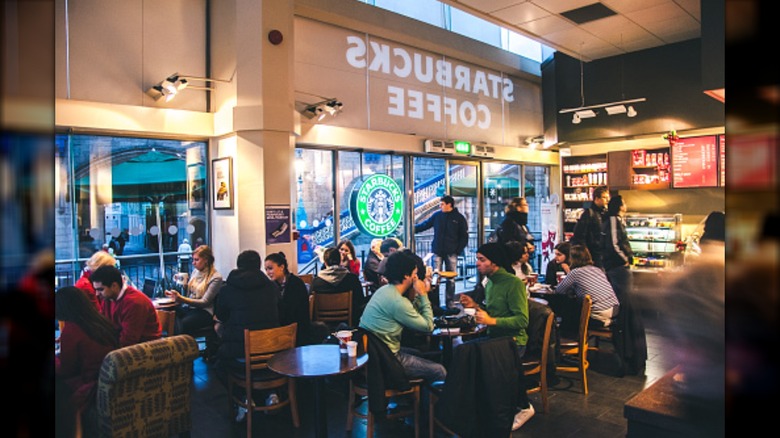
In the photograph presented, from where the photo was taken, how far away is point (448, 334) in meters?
3.82

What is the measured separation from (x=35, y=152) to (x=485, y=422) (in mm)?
2966

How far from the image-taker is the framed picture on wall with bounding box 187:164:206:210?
21.3 feet

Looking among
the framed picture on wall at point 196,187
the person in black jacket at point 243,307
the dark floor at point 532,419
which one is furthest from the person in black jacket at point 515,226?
the framed picture on wall at point 196,187

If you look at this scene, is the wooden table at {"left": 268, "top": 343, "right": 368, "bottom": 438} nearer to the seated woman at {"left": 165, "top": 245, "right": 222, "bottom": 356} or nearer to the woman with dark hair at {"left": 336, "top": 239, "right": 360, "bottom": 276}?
the seated woman at {"left": 165, "top": 245, "right": 222, "bottom": 356}

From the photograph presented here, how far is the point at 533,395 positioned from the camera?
4.54 meters

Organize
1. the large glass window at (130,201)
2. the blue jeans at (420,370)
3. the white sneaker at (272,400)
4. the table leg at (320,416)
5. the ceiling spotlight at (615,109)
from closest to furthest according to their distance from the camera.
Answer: the table leg at (320,416) < the blue jeans at (420,370) < the white sneaker at (272,400) < the large glass window at (130,201) < the ceiling spotlight at (615,109)

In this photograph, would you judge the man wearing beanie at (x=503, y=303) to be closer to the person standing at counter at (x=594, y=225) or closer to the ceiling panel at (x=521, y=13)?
the person standing at counter at (x=594, y=225)

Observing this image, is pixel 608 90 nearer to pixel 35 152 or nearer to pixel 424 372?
pixel 424 372

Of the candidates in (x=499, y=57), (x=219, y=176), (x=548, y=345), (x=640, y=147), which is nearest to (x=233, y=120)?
(x=219, y=176)

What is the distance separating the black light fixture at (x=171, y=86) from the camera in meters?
5.68

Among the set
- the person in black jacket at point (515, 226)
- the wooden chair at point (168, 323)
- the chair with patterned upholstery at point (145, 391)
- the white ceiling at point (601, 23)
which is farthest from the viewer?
the person in black jacket at point (515, 226)

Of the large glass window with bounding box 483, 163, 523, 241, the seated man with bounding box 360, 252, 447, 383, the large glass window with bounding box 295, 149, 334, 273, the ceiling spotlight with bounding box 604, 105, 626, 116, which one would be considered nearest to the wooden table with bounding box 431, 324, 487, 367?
the seated man with bounding box 360, 252, 447, 383

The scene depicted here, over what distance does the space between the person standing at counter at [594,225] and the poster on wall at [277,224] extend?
401cm

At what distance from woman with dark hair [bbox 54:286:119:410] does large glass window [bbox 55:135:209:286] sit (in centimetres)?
255
